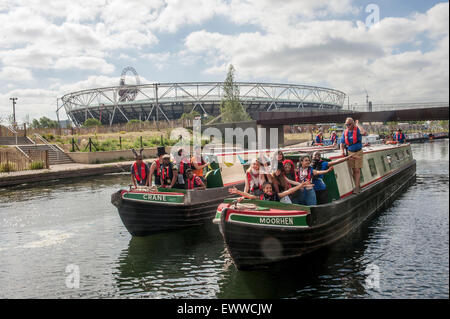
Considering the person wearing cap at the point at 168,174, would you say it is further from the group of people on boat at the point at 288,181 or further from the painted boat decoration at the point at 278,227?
the group of people on boat at the point at 288,181

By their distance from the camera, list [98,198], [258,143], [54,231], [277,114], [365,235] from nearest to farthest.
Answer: [365,235]
[54,231]
[98,198]
[258,143]
[277,114]

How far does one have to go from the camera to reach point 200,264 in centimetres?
978

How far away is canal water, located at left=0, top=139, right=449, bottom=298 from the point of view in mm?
8117

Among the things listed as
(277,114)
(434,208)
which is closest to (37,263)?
(434,208)

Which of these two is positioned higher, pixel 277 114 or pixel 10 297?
pixel 277 114

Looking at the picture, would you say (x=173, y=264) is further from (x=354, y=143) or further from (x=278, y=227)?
(x=354, y=143)

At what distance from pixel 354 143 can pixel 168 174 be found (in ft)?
19.8

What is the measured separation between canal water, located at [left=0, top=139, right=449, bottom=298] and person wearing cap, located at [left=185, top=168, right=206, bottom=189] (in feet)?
4.75

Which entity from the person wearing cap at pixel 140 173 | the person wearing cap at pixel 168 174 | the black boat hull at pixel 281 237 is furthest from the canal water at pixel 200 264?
the person wearing cap at pixel 140 173

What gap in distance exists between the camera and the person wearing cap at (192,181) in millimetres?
12602

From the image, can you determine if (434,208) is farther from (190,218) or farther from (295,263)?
(190,218)

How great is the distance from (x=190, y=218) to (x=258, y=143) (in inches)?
1590

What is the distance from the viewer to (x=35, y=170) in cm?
2944

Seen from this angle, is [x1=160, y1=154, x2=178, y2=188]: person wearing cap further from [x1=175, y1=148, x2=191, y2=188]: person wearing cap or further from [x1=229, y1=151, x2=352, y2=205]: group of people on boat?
[x1=229, y1=151, x2=352, y2=205]: group of people on boat
